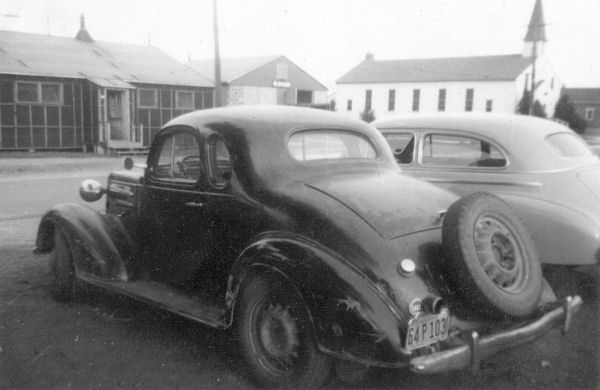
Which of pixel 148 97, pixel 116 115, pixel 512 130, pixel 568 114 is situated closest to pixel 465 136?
pixel 512 130

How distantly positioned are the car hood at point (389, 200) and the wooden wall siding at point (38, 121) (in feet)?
61.9

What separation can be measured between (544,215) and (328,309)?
2554mm

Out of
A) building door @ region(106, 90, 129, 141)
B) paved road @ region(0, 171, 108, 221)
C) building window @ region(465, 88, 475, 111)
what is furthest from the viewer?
building window @ region(465, 88, 475, 111)

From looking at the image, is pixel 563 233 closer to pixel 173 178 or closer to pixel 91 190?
pixel 173 178

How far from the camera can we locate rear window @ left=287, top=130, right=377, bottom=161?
3895mm

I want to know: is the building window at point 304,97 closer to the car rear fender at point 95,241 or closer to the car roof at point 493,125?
the car roof at point 493,125

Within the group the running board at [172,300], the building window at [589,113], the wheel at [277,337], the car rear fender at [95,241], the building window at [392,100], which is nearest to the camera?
the wheel at [277,337]

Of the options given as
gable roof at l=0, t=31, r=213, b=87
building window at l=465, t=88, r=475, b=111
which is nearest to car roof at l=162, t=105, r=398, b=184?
gable roof at l=0, t=31, r=213, b=87

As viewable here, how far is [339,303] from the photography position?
288 cm

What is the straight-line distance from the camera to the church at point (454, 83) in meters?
57.9

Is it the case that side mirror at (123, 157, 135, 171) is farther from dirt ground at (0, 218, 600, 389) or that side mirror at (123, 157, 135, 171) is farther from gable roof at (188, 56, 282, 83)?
gable roof at (188, 56, 282, 83)

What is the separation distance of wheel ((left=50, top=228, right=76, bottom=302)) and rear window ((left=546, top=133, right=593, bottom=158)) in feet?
14.7

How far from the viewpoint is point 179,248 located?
411 cm

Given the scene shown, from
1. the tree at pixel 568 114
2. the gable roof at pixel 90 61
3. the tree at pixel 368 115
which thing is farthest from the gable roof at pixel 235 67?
the tree at pixel 568 114
